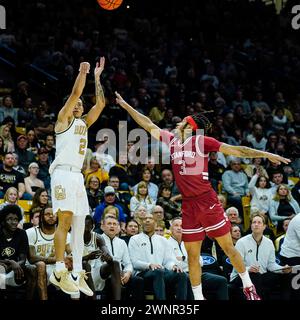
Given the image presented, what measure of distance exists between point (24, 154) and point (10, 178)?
123 centimetres

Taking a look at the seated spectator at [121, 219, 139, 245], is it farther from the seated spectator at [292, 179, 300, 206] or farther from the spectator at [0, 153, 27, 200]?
the seated spectator at [292, 179, 300, 206]

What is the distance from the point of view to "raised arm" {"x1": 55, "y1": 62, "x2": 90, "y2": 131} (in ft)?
26.7

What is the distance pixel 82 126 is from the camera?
28.0 feet

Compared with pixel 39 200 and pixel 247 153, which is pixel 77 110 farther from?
pixel 39 200

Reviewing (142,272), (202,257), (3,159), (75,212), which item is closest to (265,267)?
(202,257)

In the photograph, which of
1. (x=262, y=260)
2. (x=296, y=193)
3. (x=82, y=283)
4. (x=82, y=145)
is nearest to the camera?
(x=82, y=283)

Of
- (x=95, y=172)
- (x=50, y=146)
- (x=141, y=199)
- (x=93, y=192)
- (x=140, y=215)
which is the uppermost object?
(x=50, y=146)

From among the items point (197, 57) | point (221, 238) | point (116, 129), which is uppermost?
point (197, 57)

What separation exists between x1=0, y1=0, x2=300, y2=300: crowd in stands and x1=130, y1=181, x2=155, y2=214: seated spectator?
1.0 inches

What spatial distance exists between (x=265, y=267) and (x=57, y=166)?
12.1 ft

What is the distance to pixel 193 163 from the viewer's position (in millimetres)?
8500

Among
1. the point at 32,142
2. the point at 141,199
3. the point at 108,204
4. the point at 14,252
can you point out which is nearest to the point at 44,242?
the point at 14,252

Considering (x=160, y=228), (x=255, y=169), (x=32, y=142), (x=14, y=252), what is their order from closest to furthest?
(x=14, y=252), (x=160, y=228), (x=32, y=142), (x=255, y=169)
